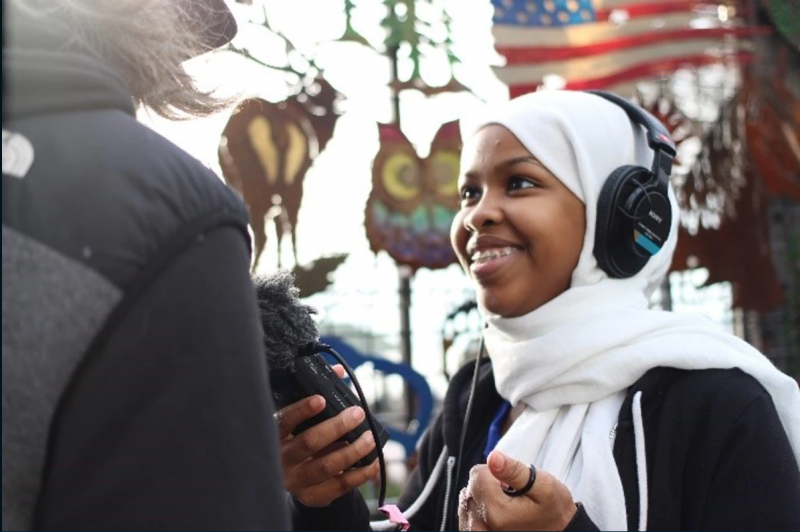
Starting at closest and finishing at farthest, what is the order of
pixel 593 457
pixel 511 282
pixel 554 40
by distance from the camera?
pixel 593 457 < pixel 511 282 < pixel 554 40

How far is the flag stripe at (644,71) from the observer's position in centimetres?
457

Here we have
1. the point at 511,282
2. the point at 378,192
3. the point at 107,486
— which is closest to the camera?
the point at 107,486

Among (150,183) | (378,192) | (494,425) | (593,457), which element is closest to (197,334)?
(150,183)

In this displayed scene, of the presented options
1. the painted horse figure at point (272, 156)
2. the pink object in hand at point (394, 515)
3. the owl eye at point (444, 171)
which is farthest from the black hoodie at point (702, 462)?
the owl eye at point (444, 171)

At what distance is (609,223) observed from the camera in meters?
1.48

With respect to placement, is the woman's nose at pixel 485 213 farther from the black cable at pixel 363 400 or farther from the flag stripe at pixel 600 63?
the flag stripe at pixel 600 63

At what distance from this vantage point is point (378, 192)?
397cm

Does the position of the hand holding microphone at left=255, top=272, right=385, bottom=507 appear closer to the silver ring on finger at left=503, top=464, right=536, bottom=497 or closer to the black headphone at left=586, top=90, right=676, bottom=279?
the silver ring on finger at left=503, top=464, right=536, bottom=497

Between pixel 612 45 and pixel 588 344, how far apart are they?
140 inches

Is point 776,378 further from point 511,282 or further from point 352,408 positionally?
point 352,408

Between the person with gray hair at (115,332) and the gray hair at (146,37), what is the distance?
6 centimetres

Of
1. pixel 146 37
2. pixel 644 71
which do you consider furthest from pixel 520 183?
pixel 644 71

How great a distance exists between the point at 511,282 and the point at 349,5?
2810 mm

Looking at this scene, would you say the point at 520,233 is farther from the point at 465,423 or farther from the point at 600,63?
the point at 600,63
